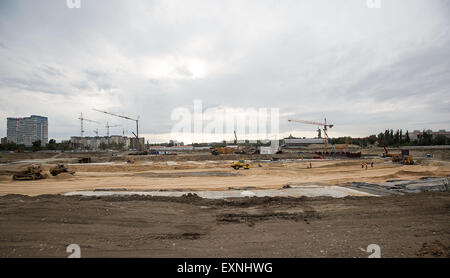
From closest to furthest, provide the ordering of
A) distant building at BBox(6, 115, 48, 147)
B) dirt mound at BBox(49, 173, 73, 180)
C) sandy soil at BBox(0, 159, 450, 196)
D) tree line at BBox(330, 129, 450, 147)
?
sandy soil at BBox(0, 159, 450, 196)
dirt mound at BBox(49, 173, 73, 180)
tree line at BBox(330, 129, 450, 147)
distant building at BBox(6, 115, 48, 147)

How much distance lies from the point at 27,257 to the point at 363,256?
808 centimetres

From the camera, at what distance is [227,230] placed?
25.7ft

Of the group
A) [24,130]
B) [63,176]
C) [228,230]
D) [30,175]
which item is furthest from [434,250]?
[24,130]

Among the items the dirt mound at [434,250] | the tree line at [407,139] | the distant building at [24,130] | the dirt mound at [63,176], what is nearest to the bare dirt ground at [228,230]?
the dirt mound at [434,250]

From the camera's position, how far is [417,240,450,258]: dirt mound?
18.9ft

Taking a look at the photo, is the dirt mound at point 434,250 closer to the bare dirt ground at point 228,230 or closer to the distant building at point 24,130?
the bare dirt ground at point 228,230

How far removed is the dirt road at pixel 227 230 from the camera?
6109mm

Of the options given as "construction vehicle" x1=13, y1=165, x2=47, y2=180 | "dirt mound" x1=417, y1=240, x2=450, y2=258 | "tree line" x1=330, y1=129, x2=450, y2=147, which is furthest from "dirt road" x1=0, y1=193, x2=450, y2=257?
"tree line" x1=330, y1=129, x2=450, y2=147

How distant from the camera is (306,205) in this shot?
37.3 feet

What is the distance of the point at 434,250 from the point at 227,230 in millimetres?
5476

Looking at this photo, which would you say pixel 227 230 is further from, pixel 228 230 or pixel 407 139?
pixel 407 139

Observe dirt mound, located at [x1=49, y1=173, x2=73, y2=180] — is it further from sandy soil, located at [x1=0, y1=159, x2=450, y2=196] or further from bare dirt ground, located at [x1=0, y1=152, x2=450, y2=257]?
bare dirt ground, located at [x1=0, y1=152, x2=450, y2=257]

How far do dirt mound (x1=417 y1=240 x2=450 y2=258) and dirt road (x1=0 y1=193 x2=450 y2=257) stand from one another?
20mm
